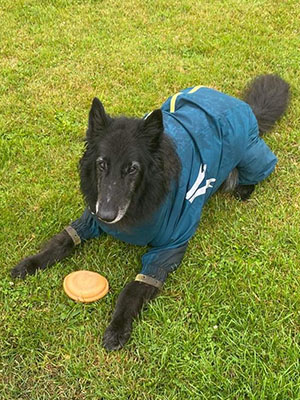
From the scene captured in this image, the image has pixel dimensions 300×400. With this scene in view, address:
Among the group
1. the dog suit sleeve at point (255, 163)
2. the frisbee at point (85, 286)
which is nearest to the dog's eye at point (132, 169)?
the frisbee at point (85, 286)

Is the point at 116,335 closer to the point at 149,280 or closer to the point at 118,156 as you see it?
the point at 149,280

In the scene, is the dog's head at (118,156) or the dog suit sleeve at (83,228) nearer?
the dog's head at (118,156)

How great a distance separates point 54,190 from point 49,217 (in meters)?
0.31

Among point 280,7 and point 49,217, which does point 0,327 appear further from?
point 280,7

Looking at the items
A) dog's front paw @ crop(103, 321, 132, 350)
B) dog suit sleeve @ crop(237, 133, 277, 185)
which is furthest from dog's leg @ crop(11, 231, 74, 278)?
dog suit sleeve @ crop(237, 133, 277, 185)

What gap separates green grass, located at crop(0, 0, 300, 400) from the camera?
2.46m

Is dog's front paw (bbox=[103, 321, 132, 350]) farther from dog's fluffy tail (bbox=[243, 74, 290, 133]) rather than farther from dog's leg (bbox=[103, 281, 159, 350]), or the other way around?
dog's fluffy tail (bbox=[243, 74, 290, 133])

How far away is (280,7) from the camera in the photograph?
638 centimetres

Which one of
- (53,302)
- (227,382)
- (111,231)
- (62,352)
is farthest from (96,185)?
(227,382)

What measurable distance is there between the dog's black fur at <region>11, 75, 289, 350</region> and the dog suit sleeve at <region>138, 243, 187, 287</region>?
0.29 feet

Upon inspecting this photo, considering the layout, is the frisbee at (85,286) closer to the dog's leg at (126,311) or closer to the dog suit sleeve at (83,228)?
the dog's leg at (126,311)

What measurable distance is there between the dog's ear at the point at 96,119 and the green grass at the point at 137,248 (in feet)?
3.11

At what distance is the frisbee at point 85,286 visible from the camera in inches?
110

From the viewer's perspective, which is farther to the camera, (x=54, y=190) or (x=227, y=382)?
(x=54, y=190)
